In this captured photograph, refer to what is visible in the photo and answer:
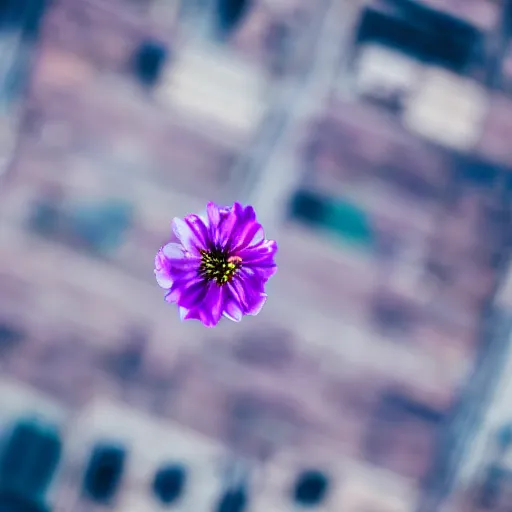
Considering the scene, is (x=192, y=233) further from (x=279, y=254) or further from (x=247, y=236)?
(x=279, y=254)

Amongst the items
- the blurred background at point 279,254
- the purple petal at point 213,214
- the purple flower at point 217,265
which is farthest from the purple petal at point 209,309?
the blurred background at point 279,254

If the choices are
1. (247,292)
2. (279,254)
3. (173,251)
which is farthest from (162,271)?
(279,254)

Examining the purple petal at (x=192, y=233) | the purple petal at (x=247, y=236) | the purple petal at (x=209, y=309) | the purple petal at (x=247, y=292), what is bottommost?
the purple petal at (x=209, y=309)

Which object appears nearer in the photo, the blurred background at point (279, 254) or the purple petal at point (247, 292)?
the purple petal at point (247, 292)

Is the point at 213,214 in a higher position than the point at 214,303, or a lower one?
higher

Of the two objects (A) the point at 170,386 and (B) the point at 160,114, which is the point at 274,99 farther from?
(A) the point at 170,386

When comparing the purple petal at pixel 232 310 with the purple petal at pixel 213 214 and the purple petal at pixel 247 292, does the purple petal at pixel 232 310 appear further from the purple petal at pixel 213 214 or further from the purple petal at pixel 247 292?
the purple petal at pixel 213 214
